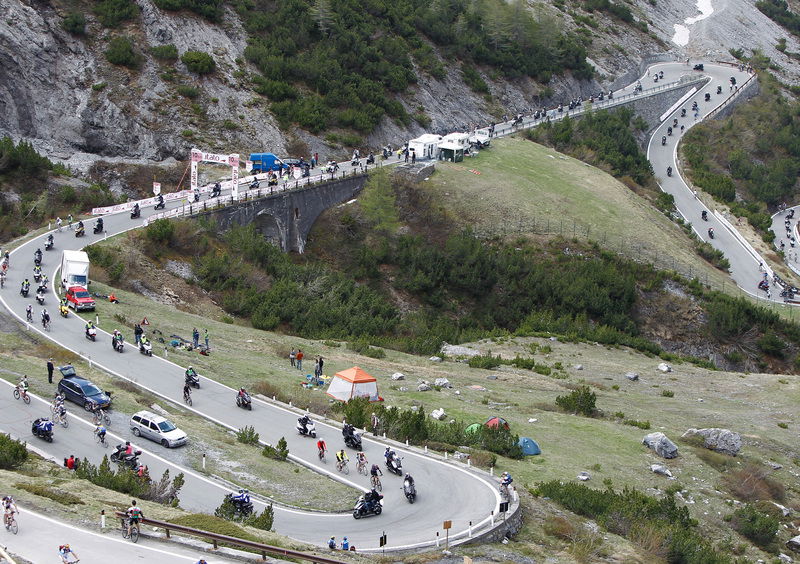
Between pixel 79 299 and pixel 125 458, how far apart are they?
64.4 ft

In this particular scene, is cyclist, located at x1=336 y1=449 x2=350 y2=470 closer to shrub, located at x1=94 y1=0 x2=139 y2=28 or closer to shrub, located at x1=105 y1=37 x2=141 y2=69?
shrub, located at x1=105 y1=37 x2=141 y2=69

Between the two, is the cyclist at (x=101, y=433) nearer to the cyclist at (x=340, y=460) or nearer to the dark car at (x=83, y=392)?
the dark car at (x=83, y=392)

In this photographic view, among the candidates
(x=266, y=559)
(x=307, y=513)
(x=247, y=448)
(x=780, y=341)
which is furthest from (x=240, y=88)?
(x=266, y=559)

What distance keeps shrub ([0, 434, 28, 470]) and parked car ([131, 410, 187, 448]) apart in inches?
184

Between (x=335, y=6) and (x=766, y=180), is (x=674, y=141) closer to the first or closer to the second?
(x=766, y=180)

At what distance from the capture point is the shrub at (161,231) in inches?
2357

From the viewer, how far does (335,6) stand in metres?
99.5

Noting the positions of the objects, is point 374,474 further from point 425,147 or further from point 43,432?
point 425,147

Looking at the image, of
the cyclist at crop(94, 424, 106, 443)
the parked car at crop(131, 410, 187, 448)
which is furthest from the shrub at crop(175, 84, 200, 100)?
the cyclist at crop(94, 424, 106, 443)

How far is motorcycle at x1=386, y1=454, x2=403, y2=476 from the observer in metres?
33.5

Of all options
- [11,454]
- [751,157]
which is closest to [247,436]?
[11,454]

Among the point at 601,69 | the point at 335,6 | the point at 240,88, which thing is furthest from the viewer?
the point at 601,69

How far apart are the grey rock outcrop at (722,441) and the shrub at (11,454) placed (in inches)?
1123

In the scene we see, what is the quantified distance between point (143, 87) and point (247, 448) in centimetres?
5157
